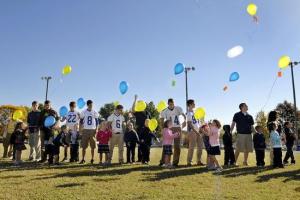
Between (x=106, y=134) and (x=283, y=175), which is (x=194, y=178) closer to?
(x=283, y=175)

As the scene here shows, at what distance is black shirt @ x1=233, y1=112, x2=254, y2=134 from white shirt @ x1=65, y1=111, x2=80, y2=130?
18.5ft

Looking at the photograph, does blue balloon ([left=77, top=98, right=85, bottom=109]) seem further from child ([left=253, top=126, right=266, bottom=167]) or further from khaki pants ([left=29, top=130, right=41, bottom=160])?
child ([left=253, top=126, right=266, bottom=167])

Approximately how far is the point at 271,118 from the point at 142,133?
15.0 ft

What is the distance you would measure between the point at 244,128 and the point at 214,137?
2033 mm

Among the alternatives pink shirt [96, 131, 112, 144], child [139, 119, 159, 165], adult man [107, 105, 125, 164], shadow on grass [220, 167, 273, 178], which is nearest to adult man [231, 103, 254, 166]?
shadow on grass [220, 167, 273, 178]

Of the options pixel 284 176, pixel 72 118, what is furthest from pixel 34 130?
pixel 284 176

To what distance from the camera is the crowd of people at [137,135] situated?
11672 millimetres

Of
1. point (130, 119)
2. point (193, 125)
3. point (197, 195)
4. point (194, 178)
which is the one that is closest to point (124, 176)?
point (194, 178)

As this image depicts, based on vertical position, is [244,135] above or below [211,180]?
above

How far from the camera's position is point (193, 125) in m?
11.8

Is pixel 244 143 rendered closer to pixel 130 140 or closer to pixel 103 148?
pixel 130 140

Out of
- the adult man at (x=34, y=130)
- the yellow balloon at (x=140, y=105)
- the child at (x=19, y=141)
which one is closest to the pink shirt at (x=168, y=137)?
the yellow balloon at (x=140, y=105)

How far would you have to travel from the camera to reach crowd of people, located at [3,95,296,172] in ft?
38.3

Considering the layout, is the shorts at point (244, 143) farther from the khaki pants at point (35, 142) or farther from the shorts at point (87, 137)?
the khaki pants at point (35, 142)
